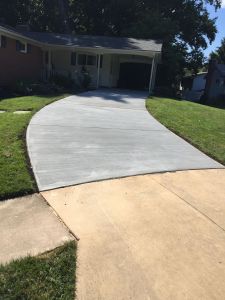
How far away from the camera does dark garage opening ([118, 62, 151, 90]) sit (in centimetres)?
2359

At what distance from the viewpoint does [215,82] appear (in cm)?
3431

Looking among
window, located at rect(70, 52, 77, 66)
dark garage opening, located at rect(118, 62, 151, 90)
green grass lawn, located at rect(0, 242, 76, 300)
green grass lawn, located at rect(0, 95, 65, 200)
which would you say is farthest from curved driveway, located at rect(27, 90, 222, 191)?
dark garage opening, located at rect(118, 62, 151, 90)

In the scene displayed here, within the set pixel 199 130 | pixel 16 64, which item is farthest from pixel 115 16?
pixel 199 130

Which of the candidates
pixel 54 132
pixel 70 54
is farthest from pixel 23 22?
pixel 54 132

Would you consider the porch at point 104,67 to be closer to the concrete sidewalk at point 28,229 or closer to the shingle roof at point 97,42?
the shingle roof at point 97,42

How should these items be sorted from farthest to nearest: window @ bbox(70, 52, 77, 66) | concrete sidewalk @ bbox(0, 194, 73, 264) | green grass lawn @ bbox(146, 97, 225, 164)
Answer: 1. window @ bbox(70, 52, 77, 66)
2. green grass lawn @ bbox(146, 97, 225, 164)
3. concrete sidewalk @ bbox(0, 194, 73, 264)

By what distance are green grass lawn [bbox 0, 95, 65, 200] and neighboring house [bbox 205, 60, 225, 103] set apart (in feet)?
92.4

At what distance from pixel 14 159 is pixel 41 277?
3101 millimetres

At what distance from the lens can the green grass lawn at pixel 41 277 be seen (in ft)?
8.72

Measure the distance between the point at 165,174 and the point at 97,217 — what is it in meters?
2.02

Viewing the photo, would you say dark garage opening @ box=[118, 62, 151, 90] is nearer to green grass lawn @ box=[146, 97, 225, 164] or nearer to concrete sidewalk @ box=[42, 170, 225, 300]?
green grass lawn @ box=[146, 97, 225, 164]

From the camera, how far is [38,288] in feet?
8.92

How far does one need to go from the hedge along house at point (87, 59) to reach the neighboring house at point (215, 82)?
43.1 ft

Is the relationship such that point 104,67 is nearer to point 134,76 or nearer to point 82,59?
point 82,59
